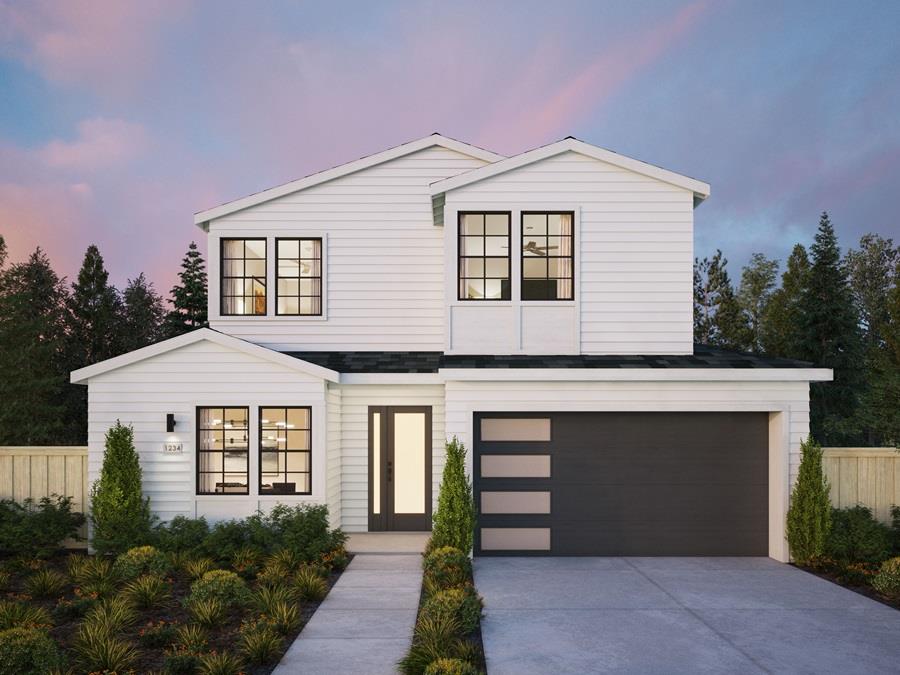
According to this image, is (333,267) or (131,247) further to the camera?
(131,247)

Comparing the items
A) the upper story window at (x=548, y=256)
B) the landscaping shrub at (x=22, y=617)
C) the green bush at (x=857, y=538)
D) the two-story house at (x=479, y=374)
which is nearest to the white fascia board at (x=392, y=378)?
the two-story house at (x=479, y=374)

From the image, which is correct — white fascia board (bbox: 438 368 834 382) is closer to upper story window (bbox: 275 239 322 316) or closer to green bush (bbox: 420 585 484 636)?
green bush (bbox: 420 585 484 636)

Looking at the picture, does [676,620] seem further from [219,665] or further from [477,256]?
[477,256]

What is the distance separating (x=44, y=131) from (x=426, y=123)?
2363 cm

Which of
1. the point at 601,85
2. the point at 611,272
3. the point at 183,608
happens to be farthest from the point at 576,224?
the point at 601,85

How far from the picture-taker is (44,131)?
28516mm

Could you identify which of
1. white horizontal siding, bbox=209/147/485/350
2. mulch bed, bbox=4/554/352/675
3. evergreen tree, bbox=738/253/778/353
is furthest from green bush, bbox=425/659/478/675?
evergreen tree, bbox=738/253/778/353

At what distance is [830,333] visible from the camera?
24516 mm

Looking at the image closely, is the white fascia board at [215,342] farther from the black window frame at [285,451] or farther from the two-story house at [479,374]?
the black window frame at [285,451]

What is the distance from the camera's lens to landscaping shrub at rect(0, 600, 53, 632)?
21.5 ft

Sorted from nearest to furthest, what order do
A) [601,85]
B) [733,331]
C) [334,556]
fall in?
[334,556], [601,85], [733,331]

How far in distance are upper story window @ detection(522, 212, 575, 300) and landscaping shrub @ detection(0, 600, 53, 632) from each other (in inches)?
318

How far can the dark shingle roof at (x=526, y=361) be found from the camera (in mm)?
10125

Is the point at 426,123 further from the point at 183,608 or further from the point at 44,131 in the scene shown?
the point at 183,608
